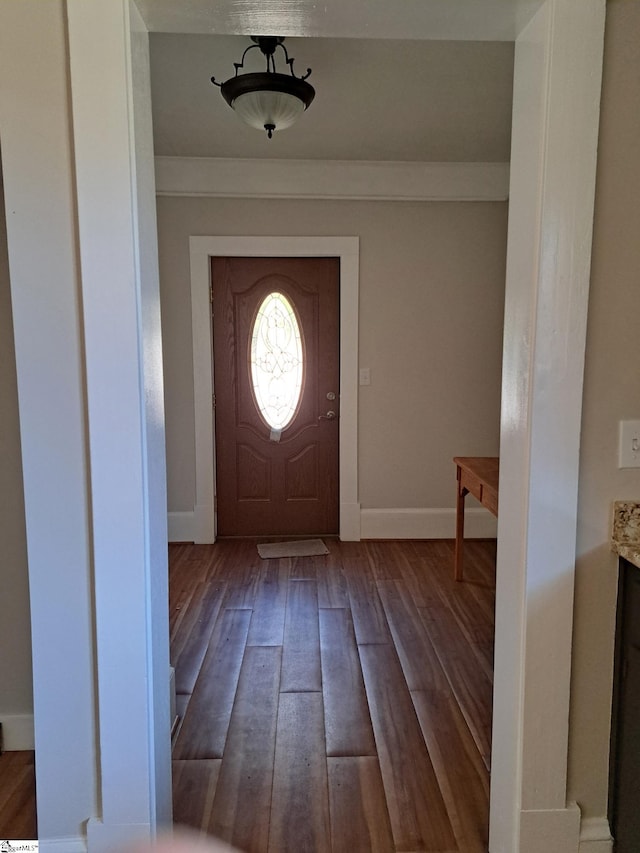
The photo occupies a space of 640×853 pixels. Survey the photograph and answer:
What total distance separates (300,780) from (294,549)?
2.11 m

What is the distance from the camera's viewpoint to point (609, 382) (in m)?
1.31

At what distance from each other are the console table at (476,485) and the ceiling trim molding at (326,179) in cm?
192

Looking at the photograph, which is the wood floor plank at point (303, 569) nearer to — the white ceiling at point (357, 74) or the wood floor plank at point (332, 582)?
the wood floor plank at point (332, 582)

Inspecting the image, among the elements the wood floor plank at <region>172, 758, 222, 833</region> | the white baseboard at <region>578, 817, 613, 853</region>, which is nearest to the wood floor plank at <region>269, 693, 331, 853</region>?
the wood floor plank at <region>172, 758, 222, 833</region>

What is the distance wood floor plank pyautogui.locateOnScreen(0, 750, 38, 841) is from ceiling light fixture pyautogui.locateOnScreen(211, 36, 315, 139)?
2.63 metres

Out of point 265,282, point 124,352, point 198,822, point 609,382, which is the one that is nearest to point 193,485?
point 265,282

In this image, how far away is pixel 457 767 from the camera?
1.83 m

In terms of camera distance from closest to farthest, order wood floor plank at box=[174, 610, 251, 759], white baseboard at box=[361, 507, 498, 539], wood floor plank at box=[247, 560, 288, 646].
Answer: wood floor plank at box=[174, 610, 251, 759] < wood floor plank at box=[247, 560, 288, 646] < white baseboard at box=[361, 507, 498, 539]

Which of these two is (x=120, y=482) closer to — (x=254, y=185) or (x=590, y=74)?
(x=590, y=74)

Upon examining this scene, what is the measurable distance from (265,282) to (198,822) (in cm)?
314

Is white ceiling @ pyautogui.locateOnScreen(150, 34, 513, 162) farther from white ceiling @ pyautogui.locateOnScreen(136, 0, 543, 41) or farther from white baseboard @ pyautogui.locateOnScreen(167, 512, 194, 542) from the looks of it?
white baseboard @ pyautogui.locateOnScreen(167, 512, 194, 542)

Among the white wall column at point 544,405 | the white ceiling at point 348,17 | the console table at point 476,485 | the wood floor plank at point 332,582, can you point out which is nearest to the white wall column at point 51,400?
the white ceiling at point 348,17

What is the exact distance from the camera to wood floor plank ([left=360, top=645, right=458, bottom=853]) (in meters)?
1.56

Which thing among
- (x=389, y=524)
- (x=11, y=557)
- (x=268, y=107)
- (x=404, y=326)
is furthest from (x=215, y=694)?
(x=404, y=326)
